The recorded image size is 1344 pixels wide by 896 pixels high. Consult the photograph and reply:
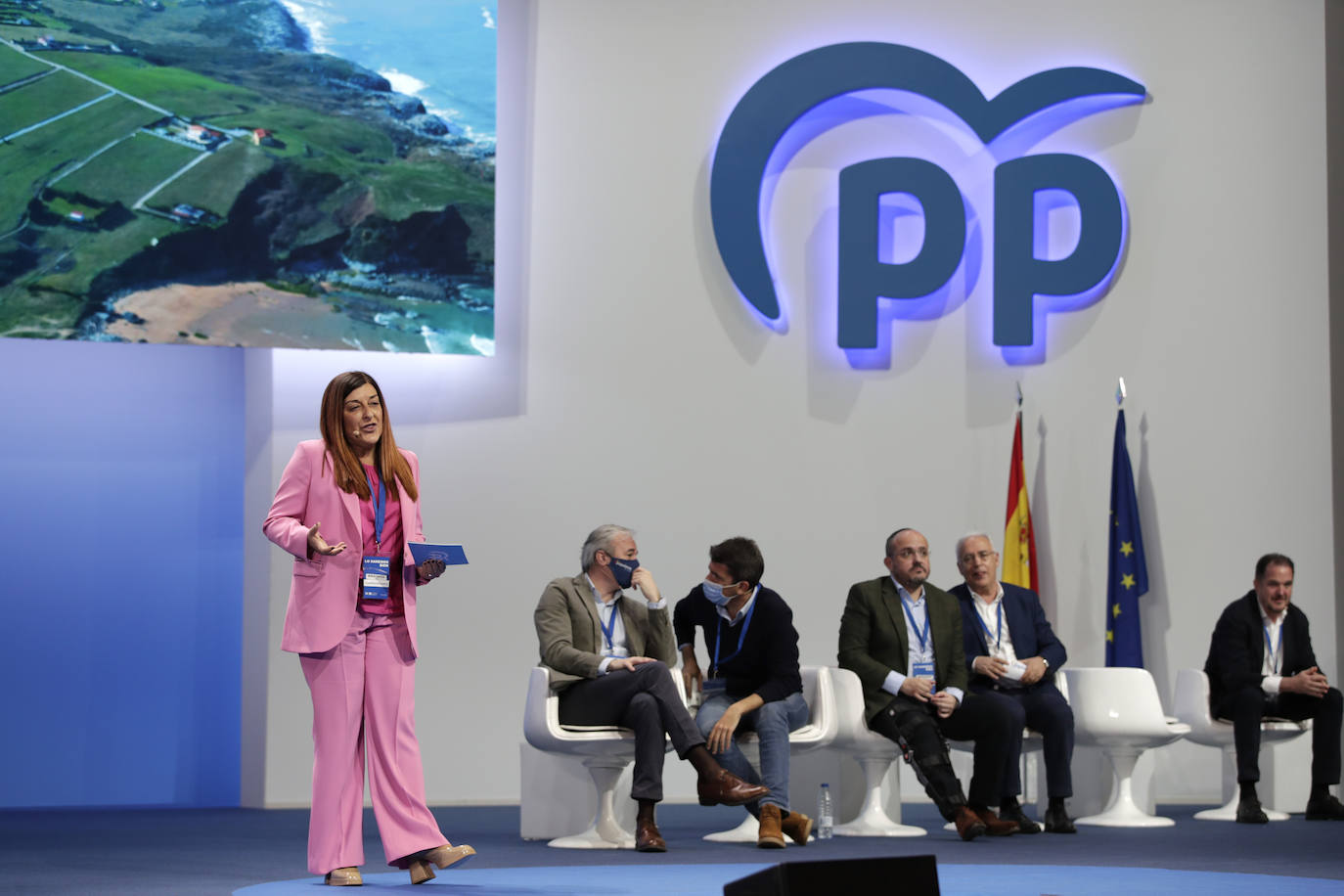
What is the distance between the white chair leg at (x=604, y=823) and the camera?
5043 mm

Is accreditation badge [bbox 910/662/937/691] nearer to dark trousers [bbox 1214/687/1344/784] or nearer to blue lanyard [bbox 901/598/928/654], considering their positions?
blue lanyard [bbox 901/598/928/654]

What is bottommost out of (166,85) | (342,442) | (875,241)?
(342,442)

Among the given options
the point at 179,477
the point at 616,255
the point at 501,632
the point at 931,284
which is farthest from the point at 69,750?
the point at 931,284

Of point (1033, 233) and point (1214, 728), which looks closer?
point (1214, 728)

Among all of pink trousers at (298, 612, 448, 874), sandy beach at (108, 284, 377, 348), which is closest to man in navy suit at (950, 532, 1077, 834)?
pink trousers at (298, 612, 448, 874)

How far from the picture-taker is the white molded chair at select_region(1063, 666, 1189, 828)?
5.73m

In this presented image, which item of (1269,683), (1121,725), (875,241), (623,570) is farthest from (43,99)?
(1269,683)

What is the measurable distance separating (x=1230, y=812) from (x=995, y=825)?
1444mm

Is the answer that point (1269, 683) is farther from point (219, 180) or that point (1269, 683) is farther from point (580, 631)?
point (219, 180)

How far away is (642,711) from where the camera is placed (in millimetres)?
4941

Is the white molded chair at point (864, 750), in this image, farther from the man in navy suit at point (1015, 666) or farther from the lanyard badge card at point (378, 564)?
the lanyard badge card at point (378, 564)

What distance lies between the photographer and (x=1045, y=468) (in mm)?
7039

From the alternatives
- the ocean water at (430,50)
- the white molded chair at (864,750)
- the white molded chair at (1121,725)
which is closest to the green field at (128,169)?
the ocean water at (430,50)

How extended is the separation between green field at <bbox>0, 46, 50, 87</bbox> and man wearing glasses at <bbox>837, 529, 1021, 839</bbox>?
400 centimetres
